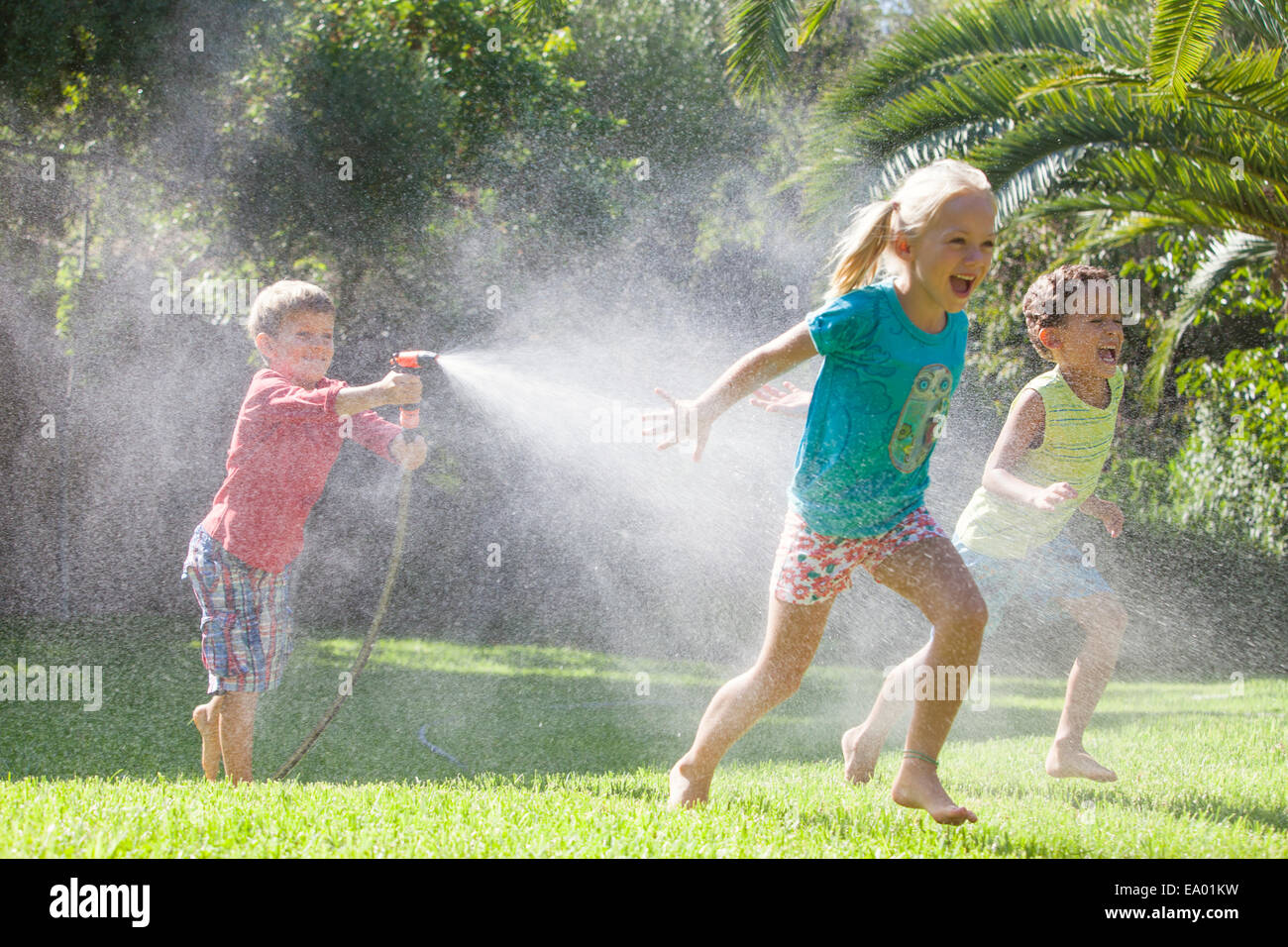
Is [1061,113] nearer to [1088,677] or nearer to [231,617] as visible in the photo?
[1088,677]

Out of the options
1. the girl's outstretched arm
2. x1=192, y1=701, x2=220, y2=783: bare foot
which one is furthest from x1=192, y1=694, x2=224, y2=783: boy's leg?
the girl's outstretched arm

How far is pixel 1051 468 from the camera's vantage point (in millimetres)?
3980

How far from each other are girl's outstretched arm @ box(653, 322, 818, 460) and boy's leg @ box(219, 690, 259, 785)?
166cm

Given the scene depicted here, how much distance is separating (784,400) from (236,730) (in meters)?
2.00

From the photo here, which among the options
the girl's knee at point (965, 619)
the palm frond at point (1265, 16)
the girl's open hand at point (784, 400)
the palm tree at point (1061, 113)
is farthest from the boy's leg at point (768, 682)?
the palm frond at point (1265, 16)

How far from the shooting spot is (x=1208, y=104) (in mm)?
6363

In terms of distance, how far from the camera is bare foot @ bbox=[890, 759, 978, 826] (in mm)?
2918

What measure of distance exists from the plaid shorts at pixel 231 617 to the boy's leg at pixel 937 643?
1.93 m

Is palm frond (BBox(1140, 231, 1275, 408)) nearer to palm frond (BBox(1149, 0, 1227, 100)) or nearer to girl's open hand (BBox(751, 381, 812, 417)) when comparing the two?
palm frond (BBox(1149, 0, 1227, 100))

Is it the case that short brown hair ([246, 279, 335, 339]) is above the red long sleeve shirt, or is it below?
above
